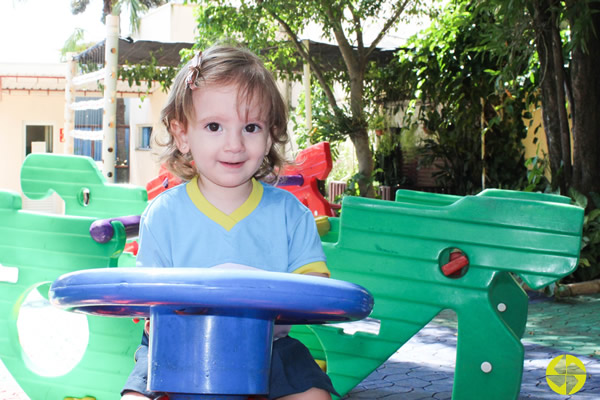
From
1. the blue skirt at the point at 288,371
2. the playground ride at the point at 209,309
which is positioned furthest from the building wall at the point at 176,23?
the playground ride at the point at 209,309

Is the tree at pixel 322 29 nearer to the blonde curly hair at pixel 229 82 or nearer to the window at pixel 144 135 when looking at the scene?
the blonde curly hair at pixel 229 82

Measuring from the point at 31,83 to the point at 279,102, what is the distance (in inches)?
594

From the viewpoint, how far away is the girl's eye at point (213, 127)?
1655mm

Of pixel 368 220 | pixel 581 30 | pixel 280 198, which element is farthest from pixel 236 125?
pixel 581 30

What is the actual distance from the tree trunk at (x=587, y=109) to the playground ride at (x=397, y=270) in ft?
12.3

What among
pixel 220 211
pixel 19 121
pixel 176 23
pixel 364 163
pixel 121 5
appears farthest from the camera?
pixel 121 5

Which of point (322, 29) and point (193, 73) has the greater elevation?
point (322, 29)

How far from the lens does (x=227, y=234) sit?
1.69m

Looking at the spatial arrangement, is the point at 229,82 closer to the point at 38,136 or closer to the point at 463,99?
the point at 463,99

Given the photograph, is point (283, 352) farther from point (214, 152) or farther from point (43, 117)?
point (43, 117)

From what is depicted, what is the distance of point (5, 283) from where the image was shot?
8.41 ft

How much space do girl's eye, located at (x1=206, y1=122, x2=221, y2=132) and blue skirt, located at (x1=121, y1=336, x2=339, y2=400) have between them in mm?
519
